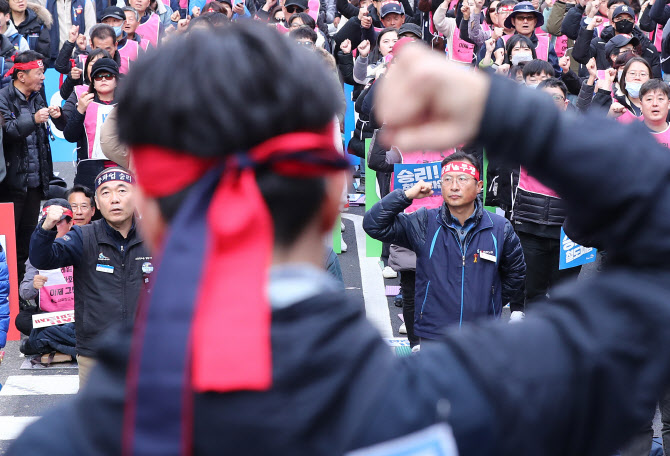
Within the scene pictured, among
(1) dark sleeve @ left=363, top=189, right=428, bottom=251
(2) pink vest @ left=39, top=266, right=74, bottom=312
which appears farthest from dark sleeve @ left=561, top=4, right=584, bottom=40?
(2) pink vest @ left=39, top=266, right=74, bottom=312

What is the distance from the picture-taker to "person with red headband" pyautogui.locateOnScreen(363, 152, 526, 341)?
5.85 m

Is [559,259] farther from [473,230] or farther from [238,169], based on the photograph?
[238,169]

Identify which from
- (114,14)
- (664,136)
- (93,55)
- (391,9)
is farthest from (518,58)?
Answer: (114,14)

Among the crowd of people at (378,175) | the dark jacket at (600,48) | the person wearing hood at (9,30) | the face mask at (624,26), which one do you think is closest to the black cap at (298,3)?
the crowd of people at (378,175)

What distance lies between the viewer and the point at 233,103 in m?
1.11

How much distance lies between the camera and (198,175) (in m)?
1.13

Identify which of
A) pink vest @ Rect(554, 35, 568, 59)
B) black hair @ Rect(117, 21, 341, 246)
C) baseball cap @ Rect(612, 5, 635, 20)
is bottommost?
pink vest @ Rect(554, 35, 568, 59)

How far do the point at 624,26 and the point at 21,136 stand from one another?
281 inches

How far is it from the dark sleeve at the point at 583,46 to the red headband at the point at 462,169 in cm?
602

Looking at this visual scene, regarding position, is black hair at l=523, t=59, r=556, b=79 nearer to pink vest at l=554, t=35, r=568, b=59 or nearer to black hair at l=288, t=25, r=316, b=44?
black hair at l=288, t=25, r=316, b=44

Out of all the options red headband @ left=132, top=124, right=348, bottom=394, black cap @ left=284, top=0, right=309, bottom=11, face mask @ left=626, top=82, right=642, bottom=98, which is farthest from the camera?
black cap @ left=284, top=0, right=309, bottom=11

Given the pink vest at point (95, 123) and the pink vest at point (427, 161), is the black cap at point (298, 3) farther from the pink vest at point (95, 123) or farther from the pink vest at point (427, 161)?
the pink vest at point (427, 161)

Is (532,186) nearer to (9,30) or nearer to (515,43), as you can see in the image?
(515,43)

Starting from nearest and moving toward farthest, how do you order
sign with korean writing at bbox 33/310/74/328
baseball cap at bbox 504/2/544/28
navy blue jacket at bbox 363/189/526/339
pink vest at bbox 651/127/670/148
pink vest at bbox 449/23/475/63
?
1. navy blue jacket at bbox 363/189/526/339
2. pink vest at bbox 651/127/670/148
3. sign with korean writing at bbox 33/310/74/328
4. baseball cap at bbox 504/2/544/28
5. pink vest at bbox 449/23/475/63
